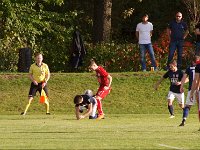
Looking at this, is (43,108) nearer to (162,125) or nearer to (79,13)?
(162,125)

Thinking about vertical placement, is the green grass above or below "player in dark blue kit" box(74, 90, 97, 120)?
below

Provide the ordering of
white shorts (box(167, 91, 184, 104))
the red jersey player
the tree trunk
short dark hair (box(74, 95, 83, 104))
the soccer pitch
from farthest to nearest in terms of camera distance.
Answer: the tree trunk < white shorts (box(167, 91, 184, 104)) < the red jersey player < short dark hair (box(74, 95, 83, 104)) < the soccer pitch

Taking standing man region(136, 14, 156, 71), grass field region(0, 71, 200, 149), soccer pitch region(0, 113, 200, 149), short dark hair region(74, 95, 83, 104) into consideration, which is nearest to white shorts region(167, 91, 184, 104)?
grass field region(0, 71, 200, 149)

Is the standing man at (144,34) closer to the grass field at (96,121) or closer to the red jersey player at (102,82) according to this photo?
the grass field at (96,121)

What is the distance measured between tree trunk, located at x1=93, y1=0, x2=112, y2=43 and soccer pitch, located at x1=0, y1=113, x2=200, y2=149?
18.5 m

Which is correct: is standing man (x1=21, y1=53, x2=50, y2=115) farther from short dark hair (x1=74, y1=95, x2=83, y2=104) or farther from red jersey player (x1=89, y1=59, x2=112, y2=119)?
short dark hair (x1=74, y1=95, x2=83, y2=104)

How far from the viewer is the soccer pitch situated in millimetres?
16516

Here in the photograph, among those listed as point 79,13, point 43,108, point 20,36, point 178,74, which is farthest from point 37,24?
point 178,74

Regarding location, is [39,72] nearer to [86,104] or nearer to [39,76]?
[39,76]

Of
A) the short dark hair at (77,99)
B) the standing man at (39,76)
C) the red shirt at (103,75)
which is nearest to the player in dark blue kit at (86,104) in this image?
the short dark hair at (77,99)

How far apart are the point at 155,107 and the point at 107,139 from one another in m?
14.2

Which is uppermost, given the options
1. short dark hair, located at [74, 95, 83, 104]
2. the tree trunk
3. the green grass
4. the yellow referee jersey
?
the tree trunk

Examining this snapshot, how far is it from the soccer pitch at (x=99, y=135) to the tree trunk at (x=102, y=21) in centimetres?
1852

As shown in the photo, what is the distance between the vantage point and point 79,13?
50.1 meters
